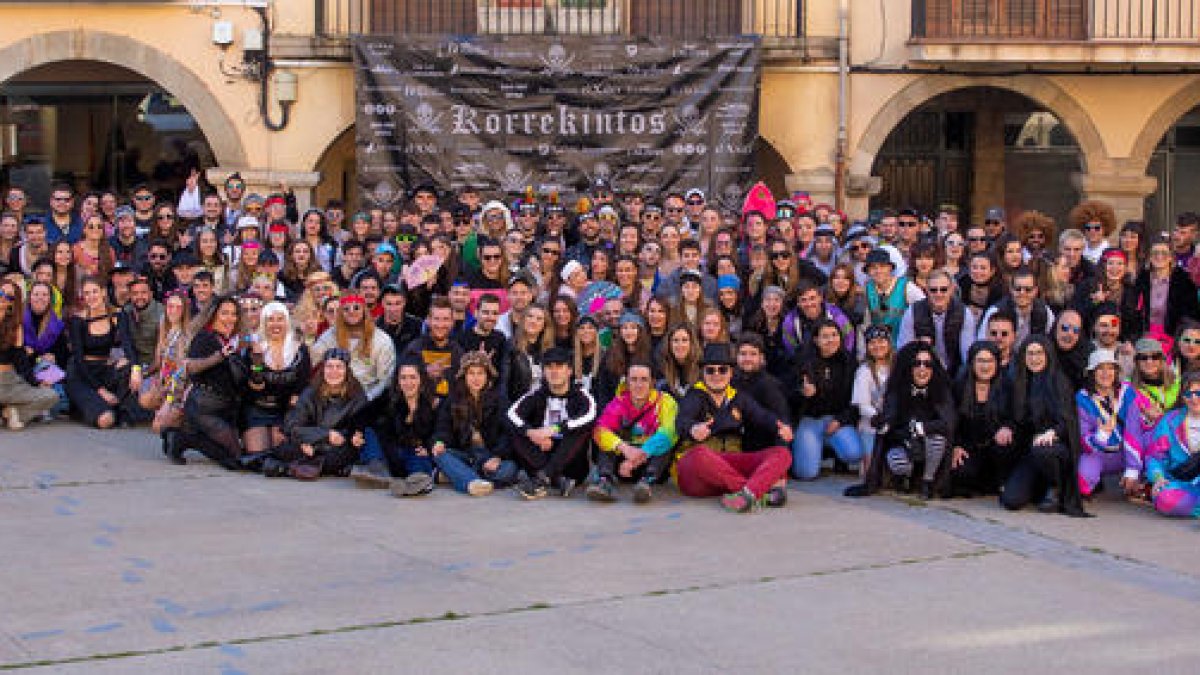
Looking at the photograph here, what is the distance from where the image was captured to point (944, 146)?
20.5 meters

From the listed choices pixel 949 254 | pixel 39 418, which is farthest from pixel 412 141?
pixel 949 254

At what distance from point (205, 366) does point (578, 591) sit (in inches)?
166

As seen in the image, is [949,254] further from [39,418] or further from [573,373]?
[39,418]

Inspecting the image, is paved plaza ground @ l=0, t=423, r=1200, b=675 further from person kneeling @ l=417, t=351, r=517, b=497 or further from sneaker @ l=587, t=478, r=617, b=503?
person kneeling @ l=417, t=351, r=517, b=497

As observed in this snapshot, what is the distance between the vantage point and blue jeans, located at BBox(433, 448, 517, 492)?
10758mm

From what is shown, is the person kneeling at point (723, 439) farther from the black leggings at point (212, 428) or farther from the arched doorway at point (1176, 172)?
the arched doorway at point (1176, 172)

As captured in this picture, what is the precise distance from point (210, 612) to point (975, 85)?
1204 centimetres

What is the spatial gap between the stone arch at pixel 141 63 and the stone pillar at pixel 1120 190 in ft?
27.4

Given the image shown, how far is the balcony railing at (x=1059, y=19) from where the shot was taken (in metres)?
17.4

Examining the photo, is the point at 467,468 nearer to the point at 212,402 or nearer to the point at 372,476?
the point at 372,476

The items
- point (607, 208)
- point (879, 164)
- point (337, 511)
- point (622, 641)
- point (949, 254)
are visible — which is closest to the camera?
point (622, 641)

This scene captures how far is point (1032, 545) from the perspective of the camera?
952 centimetres

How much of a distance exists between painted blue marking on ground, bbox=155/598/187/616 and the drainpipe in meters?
10.9

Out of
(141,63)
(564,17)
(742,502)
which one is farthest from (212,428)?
(564,17)
